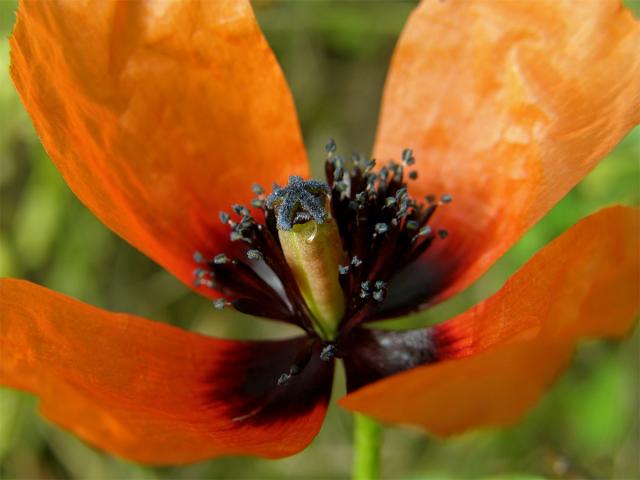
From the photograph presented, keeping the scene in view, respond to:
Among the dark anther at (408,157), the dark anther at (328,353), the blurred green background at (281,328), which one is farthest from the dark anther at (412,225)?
the blurred green background at (281,328)

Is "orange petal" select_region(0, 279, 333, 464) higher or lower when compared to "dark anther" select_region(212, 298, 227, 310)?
lower

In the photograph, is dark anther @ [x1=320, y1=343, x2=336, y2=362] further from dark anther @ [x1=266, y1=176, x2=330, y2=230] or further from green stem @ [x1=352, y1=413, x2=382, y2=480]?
dark anther @ [x1=266, y1=176, x2=330, y2=230]

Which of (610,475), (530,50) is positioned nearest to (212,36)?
(530,50)

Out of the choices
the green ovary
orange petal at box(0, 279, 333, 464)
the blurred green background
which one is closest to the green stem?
orange petal at box(0, 279, 333, 464)

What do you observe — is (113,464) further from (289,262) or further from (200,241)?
(289,262)

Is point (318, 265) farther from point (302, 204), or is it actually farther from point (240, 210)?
point (240, 210)

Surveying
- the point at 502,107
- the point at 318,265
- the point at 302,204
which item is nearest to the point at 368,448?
the point at 318,265
